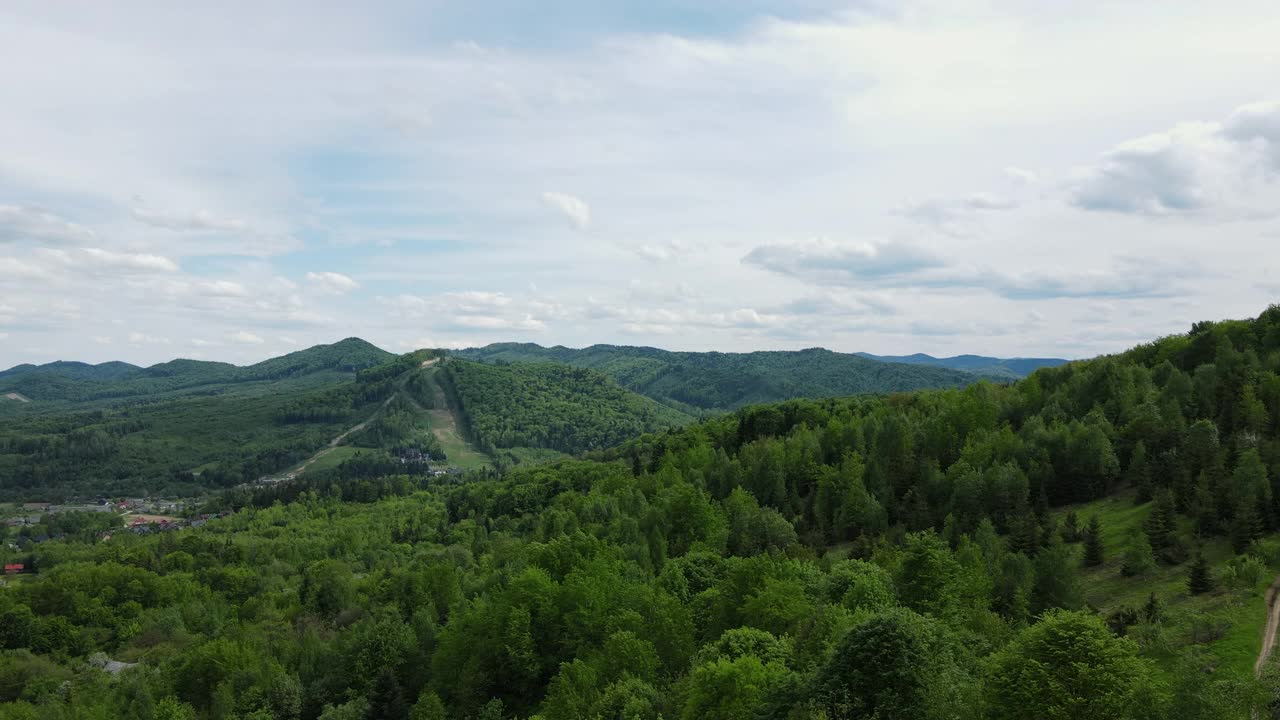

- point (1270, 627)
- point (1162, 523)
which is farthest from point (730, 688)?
point (1162, 523)

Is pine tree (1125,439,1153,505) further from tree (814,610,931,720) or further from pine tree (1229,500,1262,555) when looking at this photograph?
tree (814,610,931,720)

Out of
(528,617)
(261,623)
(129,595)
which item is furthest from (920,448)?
(129,595)

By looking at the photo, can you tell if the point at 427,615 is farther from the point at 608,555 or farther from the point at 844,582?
the point at 844,582

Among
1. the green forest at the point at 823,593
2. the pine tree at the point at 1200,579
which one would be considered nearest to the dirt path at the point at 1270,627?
the green forest at the point at 823,593

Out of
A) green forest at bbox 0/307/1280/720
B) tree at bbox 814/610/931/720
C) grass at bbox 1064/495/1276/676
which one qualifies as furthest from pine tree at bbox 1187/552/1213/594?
tree at bbox 814/610/931/720

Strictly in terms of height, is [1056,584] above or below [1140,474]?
below

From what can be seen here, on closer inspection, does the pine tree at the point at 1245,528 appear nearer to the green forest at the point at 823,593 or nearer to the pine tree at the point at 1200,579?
the green forest at the point at 823,593

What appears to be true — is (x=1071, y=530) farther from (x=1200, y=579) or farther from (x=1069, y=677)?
(x=1069, y=677)
